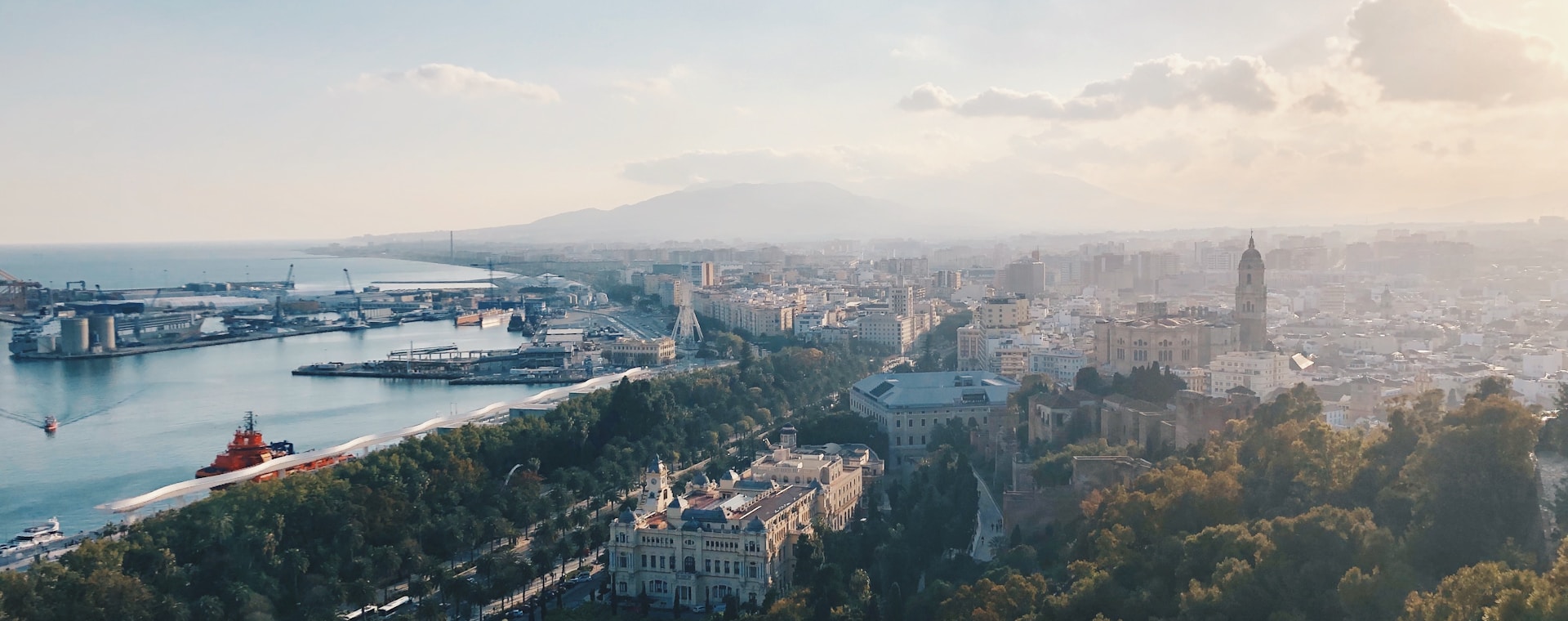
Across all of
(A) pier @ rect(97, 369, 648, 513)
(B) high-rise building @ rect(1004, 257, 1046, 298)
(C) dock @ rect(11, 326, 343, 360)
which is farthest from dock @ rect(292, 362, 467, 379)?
(B) high-rise building @ rect(1004, 257, 1046, 298)

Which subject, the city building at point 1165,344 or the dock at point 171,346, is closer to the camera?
the city building at point 1165,344

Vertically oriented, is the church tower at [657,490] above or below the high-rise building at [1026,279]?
below

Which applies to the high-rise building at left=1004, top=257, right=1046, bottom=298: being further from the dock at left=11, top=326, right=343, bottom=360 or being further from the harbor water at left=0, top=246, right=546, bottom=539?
the dock at left=11, top=326, right=343, bottom=360

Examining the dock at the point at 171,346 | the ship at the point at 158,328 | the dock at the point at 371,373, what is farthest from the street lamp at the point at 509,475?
the ship at the point at 158,328

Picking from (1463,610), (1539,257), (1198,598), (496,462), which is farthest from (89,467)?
(1539,257)

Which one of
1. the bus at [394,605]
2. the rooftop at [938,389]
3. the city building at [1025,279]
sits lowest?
the bus at [394,605]

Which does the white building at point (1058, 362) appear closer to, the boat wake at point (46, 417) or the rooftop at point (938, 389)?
the rooftop at point (938, 389)

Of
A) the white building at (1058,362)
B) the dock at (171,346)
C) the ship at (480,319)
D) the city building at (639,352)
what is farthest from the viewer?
the ship at (480,319)
